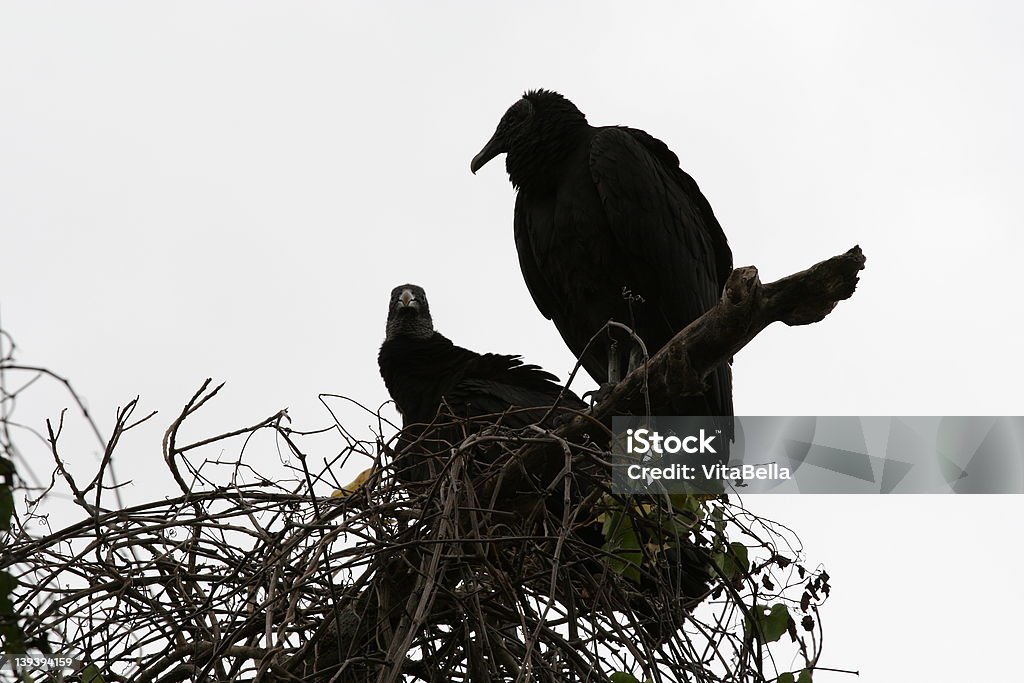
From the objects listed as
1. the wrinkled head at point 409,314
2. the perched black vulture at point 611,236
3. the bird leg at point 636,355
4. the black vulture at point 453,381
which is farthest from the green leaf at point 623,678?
the wrinkled head at point 409,314

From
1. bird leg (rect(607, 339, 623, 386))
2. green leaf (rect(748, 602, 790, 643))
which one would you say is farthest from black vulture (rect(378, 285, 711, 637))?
green leaf (rect(748, 602, 790, 643))

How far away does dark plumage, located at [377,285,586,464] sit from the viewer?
4129 millimetres

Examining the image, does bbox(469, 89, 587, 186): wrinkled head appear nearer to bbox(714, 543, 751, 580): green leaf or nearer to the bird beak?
the bird beak

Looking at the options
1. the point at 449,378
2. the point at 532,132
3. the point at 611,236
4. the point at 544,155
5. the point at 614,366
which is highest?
the point at 532,132

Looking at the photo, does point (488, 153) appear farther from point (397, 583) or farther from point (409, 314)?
point (397, 583)

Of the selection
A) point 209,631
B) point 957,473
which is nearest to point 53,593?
point 209,631

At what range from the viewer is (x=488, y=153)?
4375 millimetres

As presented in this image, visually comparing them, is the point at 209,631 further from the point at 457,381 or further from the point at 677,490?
the point at 457,381

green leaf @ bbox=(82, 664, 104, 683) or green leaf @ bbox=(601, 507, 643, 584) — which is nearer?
green leaf @ bbox=(82, 664, 104, 683)

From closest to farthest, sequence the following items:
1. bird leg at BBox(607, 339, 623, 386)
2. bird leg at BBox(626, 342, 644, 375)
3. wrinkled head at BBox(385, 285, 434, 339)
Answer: bird leg at BBox(626, 342, 644, 375), bird leg at BBox(607, 339, 623, 386), wrinkled head at BBox(385, 285, 434, 339)

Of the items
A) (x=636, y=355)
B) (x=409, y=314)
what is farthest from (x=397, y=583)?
(x=409, y=314)

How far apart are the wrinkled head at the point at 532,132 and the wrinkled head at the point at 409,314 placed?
2.99 feet

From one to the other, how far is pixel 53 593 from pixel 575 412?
109cm

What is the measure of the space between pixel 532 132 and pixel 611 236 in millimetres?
610
